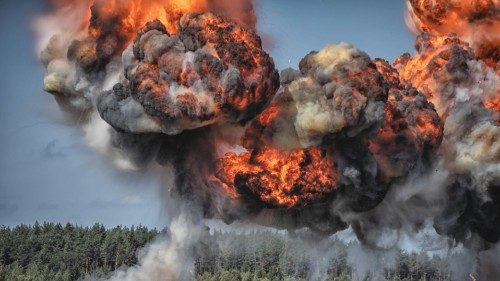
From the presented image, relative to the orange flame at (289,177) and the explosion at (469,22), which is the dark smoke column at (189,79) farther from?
the explosion at (469,22)

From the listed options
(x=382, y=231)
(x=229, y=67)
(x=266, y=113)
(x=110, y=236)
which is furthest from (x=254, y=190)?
(x=110, y=236)

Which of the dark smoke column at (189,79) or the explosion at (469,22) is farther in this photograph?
the explosion at (469,22)

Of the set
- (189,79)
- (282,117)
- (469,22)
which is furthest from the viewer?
(469,22)

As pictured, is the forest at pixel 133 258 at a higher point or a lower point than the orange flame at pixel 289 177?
higher

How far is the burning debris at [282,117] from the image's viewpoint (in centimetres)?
3728

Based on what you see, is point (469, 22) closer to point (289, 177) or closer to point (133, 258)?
point (289, 177)

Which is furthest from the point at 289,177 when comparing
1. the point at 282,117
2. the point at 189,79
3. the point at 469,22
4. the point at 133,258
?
the point at 133,258

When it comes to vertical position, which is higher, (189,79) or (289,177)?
(189,79)

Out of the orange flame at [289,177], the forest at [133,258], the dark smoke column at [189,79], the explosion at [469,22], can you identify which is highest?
the forest at [133,258]

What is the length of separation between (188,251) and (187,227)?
4.42 meters

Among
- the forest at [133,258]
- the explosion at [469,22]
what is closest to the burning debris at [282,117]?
the explosion at [469,22]

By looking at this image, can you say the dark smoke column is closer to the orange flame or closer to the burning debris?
the burning debris

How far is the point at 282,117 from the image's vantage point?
41.6 m

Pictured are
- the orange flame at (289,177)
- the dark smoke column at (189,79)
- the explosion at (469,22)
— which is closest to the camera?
the dark smoke column at (189,79)
